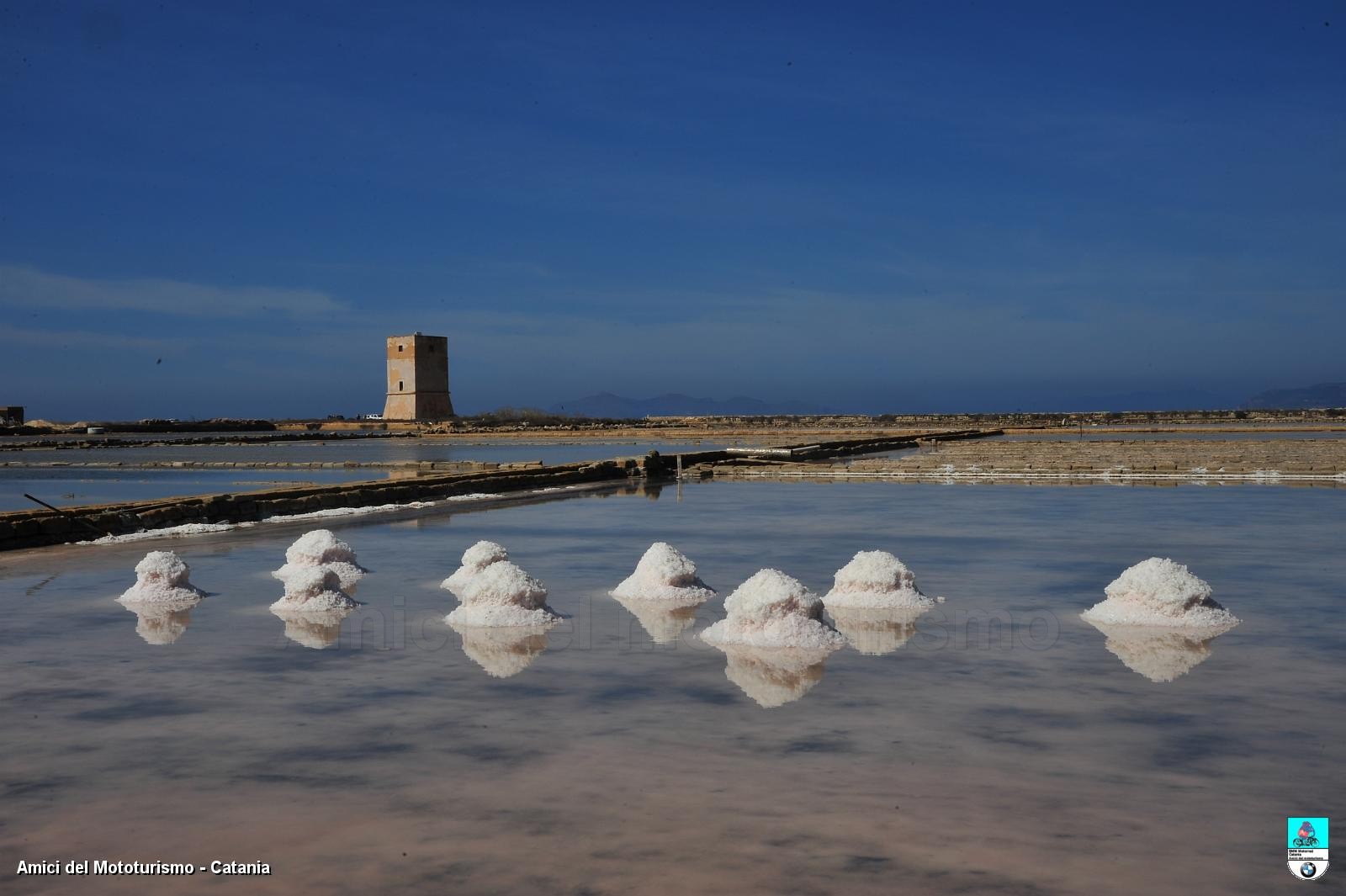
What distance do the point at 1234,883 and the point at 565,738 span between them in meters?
2.43

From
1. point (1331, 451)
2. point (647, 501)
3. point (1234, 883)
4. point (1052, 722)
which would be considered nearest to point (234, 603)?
point (1052, 722)

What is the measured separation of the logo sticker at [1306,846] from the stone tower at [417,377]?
72800 millimetres

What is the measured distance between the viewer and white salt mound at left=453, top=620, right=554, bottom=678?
240 inches

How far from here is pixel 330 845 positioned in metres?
3.62

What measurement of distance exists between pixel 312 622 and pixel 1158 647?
494 centimetres

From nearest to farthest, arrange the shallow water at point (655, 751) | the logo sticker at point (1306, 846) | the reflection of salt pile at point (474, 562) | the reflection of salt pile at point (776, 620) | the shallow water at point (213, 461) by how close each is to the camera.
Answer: the logo sticker at point (1306, 846) < the shallow water at point (655, 751) < the reflection of salt pile at point (776, 620) < the reflection of salt pile at point (474, 562) < the shallow water at point (213, 461)

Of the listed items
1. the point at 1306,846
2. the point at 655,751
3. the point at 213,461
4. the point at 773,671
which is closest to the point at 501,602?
the point at 773,671

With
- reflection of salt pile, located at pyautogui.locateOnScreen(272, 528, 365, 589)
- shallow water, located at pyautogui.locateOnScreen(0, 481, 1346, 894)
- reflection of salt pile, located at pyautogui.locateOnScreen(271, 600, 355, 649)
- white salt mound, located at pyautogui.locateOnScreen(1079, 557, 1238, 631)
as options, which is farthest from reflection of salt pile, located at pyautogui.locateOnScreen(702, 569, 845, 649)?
reflection of salt pile, located at pyautogui.locateOnScreen(272, 528, 365, 589)

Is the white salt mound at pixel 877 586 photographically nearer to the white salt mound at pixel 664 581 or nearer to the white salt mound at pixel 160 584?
the white salt mound at pixel 664 581

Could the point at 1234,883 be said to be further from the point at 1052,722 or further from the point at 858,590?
the point at 858,590

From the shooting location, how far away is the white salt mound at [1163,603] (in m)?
7.04

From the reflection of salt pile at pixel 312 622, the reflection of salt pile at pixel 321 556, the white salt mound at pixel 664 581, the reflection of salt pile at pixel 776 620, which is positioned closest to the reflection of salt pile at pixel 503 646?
the reflection of salt pile at pixel 312 622

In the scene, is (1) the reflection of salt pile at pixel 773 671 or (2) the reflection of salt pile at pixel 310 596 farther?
(2) the reflection of salt pile at pixel 310 596

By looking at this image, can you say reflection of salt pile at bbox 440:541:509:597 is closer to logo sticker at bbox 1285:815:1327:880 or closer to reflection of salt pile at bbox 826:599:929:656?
reflection of salt pile at bbox 826:599:929:656
